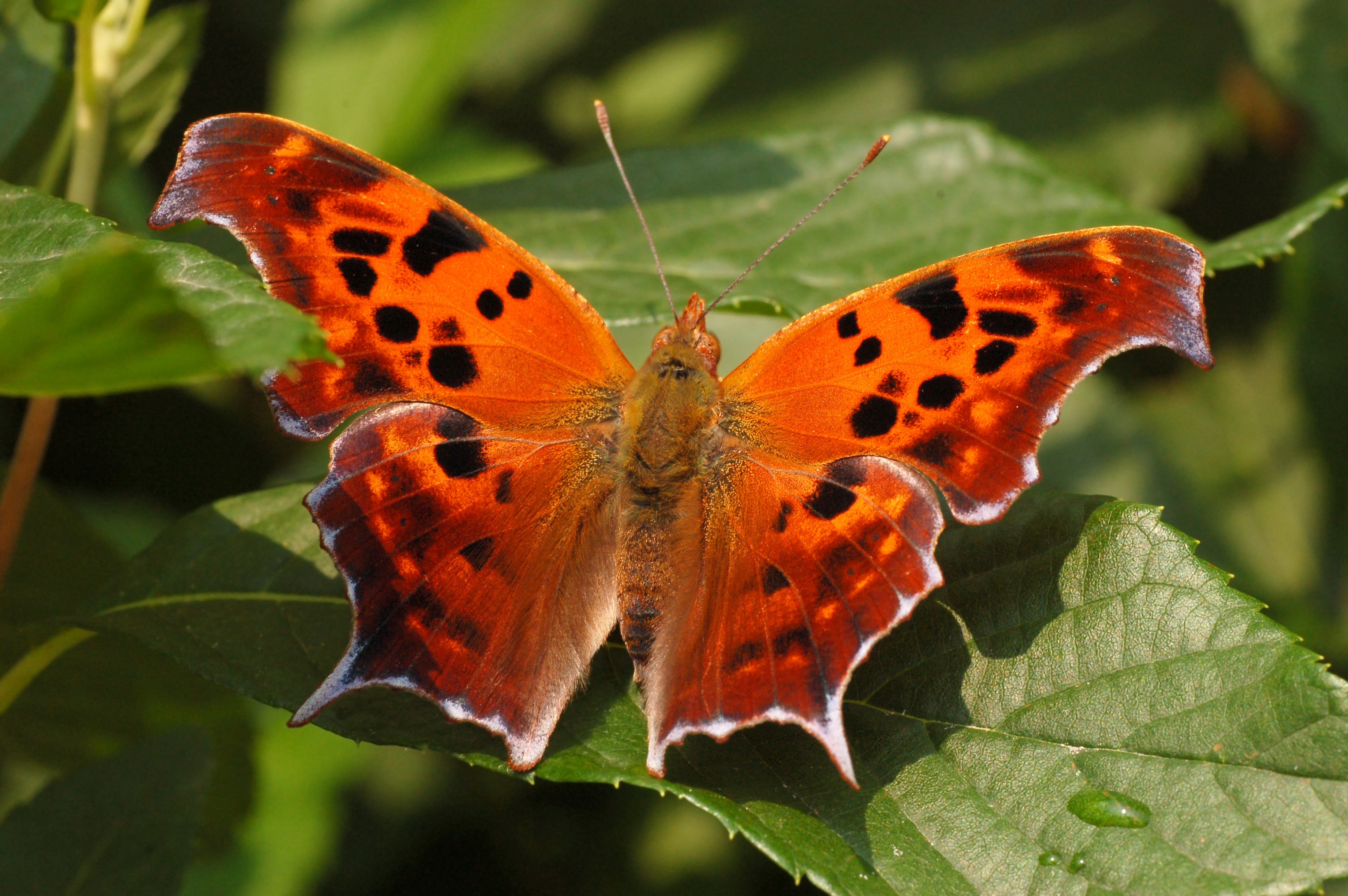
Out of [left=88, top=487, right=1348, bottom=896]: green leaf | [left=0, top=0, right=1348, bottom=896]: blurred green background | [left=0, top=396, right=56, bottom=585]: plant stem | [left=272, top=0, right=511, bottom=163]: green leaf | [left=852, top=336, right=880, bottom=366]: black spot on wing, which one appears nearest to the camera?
[left=88, top=487, right=1348, bottom=896]: green leaf

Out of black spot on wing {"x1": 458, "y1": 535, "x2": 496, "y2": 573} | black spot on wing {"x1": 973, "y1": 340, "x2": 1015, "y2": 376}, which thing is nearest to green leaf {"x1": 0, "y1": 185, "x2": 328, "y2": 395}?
black spot on wing {"x1": 458, "y1": 535, "x2": 496, "y2": 573}

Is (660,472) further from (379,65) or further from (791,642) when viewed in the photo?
(379,65)

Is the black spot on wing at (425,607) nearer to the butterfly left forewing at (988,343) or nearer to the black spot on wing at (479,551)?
the black spot on wing at (479,551)

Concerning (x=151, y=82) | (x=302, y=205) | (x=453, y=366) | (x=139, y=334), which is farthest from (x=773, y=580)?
(x=151, y=82)

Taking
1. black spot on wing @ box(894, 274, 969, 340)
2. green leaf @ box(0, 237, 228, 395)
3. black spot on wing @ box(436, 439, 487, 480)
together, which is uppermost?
green leaf @ box(0, 237, 228, 395)

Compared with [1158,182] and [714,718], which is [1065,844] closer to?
[714,718]

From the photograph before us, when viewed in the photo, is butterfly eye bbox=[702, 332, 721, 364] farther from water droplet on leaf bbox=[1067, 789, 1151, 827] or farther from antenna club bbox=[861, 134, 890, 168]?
water droplet on leaf bbox=[1067, 789, 1151, 827]

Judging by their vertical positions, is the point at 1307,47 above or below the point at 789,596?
above
